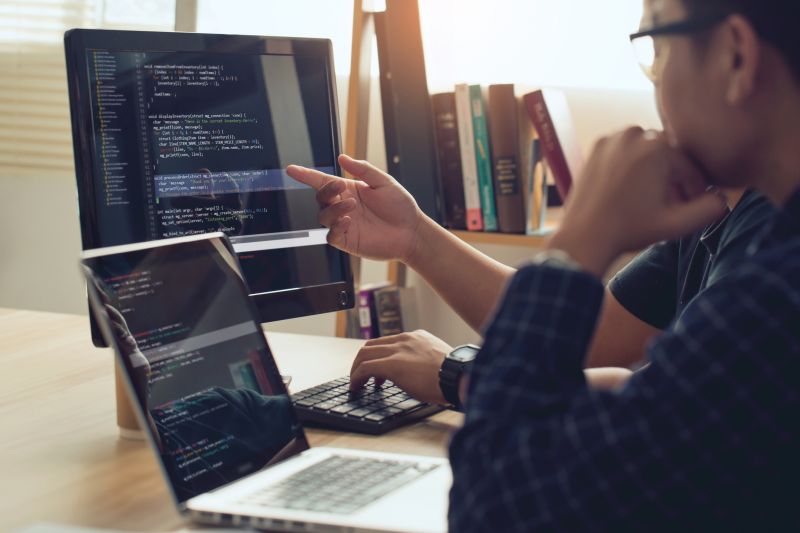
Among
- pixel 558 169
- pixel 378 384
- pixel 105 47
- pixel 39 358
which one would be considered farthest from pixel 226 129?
pixel 558 169

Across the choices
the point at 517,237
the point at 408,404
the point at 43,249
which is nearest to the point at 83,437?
the point at 408,404

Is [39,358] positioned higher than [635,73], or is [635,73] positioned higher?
[635,73]

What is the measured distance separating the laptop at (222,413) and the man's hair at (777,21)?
0.47 metres

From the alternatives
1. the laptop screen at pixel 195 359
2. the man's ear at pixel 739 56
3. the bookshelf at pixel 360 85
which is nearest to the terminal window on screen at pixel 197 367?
the laptop screen at pixel 195 359

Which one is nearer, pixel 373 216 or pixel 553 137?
pixel 373 216

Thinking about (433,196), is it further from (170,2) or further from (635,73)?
(170,2)

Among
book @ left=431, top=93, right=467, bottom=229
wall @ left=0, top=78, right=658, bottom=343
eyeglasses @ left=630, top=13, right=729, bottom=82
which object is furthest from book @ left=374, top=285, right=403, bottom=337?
eyeglasses @ left=630, top=13, right=729, bottom=82

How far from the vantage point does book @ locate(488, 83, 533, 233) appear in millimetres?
2127

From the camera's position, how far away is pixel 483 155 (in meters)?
2.19

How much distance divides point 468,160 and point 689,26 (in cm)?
145

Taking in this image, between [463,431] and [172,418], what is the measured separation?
33 centimetres

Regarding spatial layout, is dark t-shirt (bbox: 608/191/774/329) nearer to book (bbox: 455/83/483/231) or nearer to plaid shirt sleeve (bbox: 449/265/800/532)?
plaid shirt sleeve (bbox: 449/265/800/532)

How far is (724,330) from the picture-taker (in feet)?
2.16

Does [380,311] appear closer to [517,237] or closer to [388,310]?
[388,310]
